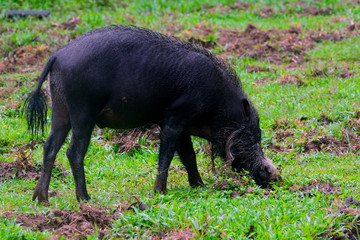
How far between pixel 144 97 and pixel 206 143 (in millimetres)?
2011

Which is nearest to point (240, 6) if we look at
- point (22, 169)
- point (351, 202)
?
point (22, 169)

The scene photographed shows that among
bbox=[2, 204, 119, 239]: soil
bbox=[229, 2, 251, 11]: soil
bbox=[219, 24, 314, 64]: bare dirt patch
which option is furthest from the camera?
bbox=[229, 2, 251, 11]: soil

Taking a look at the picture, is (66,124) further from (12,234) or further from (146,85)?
(12,234)

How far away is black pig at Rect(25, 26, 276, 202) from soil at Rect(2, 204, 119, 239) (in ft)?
3.14

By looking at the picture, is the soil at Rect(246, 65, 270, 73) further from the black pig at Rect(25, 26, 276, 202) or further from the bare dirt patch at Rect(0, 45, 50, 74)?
the black pig at Rect(25, 26, 276, 202)

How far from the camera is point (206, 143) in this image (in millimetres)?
7574

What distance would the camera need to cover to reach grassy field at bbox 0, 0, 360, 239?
4.71 meters

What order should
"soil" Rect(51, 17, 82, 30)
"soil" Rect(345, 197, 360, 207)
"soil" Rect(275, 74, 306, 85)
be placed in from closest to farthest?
"soil" Rect(345, 197, 360, 207) → "soil" Rect(275, 74, 306, 85) → "soil" Rect(51, 17, 82, 30)

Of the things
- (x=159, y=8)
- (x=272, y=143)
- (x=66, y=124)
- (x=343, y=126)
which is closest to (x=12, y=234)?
(x=66, y=124)

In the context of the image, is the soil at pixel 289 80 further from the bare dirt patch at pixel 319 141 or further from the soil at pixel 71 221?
the soil at pixel 71 221

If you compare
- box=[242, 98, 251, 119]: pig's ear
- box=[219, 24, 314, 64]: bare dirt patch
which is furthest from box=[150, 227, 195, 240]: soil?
box=[219, 24, 314, 64]: bare dirt patch

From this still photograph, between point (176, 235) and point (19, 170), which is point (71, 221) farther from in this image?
point (19, 170)

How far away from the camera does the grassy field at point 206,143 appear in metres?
4.71

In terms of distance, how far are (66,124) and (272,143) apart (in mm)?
3068
